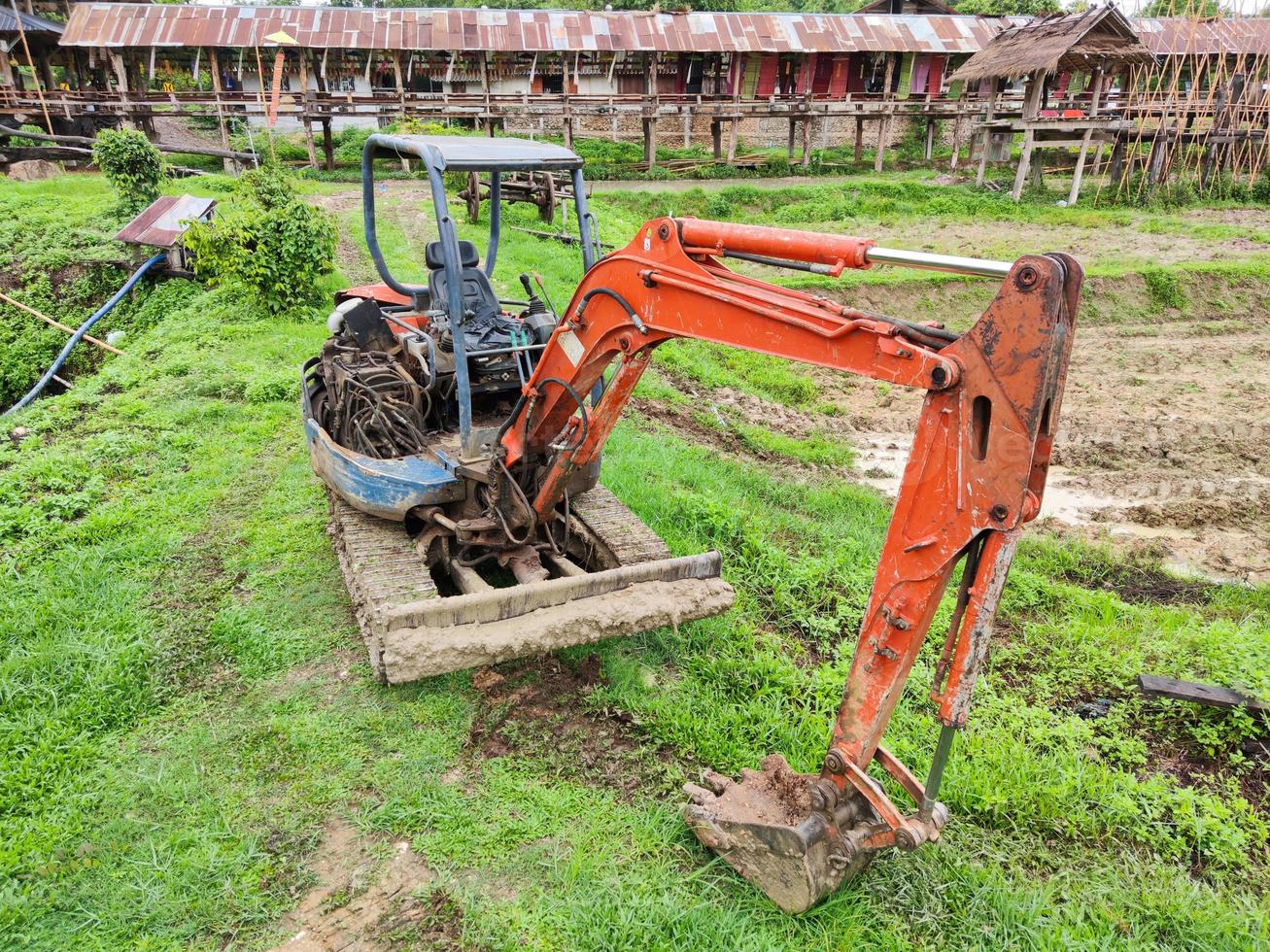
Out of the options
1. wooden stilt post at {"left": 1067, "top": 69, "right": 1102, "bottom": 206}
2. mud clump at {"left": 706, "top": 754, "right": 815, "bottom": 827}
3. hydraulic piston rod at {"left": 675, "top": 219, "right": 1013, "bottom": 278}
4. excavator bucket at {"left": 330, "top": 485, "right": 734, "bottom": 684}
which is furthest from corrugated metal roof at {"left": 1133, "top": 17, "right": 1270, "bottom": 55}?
mud clump at {"left": 706, "top": 754, "right": 815, "bottom": 827}

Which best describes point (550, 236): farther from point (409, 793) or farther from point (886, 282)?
point (409, 793)

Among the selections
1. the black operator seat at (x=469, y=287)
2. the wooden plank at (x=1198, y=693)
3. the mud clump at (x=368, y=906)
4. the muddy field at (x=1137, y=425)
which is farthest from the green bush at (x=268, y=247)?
the wooden plank at (x=1198, y=693)

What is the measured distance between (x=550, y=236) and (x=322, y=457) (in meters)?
11.8

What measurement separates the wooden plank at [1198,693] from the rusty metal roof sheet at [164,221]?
13789 mm

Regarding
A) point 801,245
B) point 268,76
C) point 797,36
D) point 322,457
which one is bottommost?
point 322,457

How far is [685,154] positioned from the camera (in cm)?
2856

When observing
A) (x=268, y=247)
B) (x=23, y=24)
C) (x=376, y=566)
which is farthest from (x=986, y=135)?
Answer: (x=23, y=24)

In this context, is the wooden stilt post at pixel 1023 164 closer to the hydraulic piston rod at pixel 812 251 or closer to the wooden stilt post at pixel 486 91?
the wooden stilt post at pixel 486 91

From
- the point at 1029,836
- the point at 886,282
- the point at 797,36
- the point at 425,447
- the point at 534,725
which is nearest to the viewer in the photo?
the point at 1029,836

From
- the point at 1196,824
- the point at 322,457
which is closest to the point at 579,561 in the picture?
the point at 322,457

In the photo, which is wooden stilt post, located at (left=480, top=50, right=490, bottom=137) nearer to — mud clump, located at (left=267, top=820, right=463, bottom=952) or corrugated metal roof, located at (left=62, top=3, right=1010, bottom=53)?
corrugated metal roof, located at (left=62, top=3, right=1010, bottom=53)

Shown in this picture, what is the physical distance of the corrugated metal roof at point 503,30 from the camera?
2353cm

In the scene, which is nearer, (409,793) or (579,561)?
(409,793)

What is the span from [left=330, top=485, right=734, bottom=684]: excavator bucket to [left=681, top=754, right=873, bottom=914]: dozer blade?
42.0 inches
